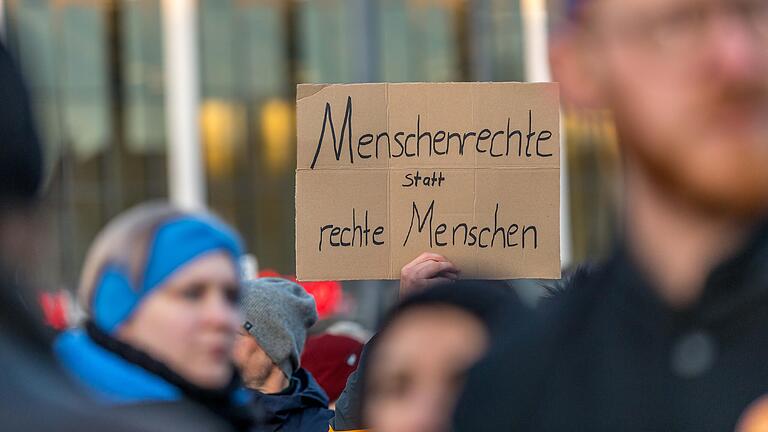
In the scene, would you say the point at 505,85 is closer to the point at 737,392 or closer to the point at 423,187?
the point at 423,187

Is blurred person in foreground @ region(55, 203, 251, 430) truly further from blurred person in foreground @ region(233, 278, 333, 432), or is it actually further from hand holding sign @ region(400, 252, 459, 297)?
blurred person in foreground @ region(233, 278, 333, 432)

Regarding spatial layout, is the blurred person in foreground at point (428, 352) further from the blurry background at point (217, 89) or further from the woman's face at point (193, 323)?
the blurry background at point (217, 89)

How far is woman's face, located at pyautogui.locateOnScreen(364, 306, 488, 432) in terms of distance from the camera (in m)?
1.41

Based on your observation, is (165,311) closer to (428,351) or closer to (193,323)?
(193,323)

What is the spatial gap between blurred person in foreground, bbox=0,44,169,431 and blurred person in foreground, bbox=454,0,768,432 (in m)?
0.40

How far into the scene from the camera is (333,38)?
77.3 ft

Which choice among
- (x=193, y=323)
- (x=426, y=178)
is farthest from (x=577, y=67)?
(x=426, y=178)

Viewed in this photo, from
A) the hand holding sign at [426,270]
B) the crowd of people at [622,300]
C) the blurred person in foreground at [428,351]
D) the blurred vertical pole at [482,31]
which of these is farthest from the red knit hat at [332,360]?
the blurred vertical pole at [482,31]

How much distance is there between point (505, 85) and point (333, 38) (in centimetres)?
2046

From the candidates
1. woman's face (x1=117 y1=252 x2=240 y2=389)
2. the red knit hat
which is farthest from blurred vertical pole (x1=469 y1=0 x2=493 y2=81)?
woman's face (x1=117 y1=252 x2=240 y2=389)

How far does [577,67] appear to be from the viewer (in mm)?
1294

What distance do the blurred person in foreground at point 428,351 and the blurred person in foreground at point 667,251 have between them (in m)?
0.08

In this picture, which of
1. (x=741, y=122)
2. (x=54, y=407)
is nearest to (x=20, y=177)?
(x=54, y=407)

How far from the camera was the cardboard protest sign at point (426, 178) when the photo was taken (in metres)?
3.31
